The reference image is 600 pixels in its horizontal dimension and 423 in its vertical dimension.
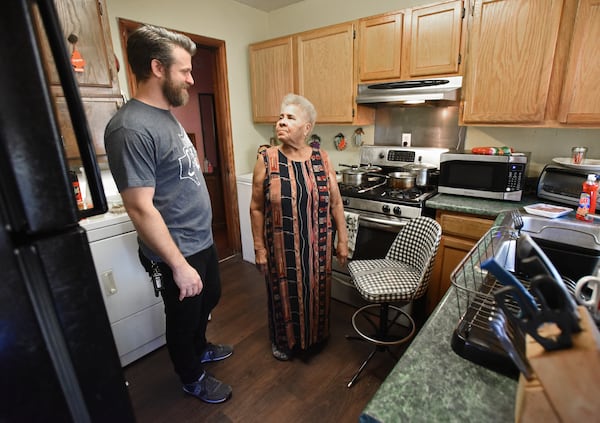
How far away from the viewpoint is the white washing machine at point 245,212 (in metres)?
3.08

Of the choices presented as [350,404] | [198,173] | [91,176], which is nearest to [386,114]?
[198,173]

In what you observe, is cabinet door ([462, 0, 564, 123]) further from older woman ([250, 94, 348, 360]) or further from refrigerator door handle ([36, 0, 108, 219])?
refrigerator door handle ([36, 0, 108, 219])

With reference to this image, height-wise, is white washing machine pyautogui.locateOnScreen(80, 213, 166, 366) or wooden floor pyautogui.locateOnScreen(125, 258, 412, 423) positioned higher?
white washing machine pyautogui.locateOnScreen(80, 213, 166, 366)

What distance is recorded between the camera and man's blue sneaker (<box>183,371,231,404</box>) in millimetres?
1668

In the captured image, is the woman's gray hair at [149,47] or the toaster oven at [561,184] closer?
the woman's gray hair at [149,47]

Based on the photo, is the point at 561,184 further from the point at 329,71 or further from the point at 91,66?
the point at 91,66

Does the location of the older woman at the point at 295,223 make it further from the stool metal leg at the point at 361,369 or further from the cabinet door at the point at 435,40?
the cabinet door at the point at 435,40

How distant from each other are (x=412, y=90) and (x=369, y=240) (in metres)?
1.06

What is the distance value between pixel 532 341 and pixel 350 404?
4.70 ft

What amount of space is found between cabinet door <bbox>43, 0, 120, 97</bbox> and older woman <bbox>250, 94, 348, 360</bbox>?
Answer: 1086mm

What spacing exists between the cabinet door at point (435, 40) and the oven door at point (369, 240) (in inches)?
40.3

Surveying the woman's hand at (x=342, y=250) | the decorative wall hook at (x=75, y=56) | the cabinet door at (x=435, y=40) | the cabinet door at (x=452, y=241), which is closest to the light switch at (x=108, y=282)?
the decorative wall hook at (x=75, y=56)

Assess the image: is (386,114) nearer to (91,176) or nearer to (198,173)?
(198,173)

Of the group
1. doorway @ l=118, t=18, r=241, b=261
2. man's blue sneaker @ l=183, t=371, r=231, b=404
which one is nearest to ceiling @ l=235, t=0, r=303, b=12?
doorway @ l=118, t=18, r=241, b=261
